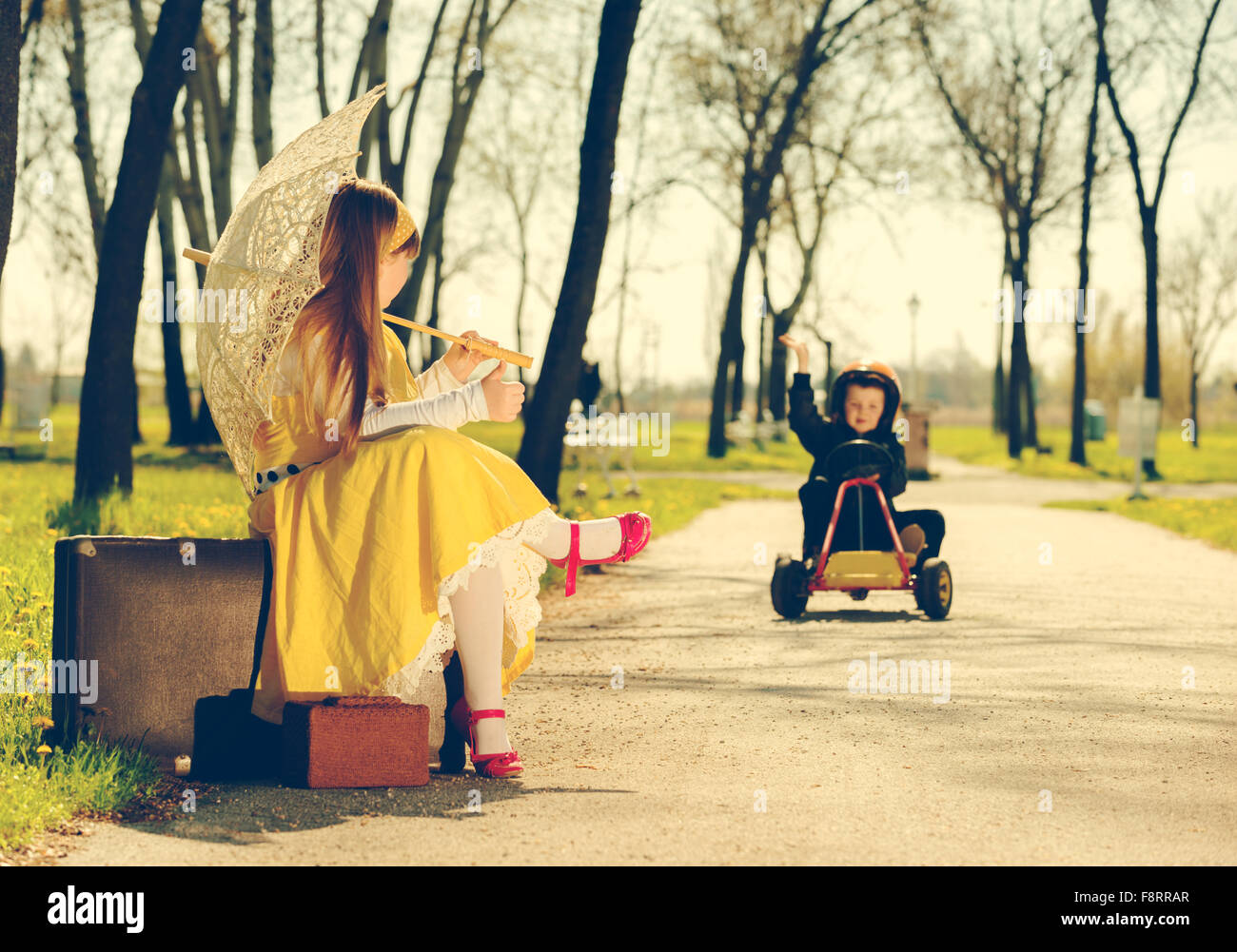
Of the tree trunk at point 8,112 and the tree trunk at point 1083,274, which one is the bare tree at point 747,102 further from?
the tree trunk at point 8,112

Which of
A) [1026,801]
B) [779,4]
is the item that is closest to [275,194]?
[1026,801]

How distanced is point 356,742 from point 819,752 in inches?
60.9

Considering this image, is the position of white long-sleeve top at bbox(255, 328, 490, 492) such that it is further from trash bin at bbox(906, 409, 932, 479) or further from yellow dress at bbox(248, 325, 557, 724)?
trash bin at bbox(906, 409, 932, 479)

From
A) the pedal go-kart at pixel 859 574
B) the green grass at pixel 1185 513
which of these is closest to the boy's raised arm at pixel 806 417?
the pedal go-kart at pixel 859 574

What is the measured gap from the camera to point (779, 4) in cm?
2547

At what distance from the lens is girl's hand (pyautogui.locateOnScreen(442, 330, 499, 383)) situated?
471 cm

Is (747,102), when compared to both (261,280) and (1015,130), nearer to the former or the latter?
(1015,130)

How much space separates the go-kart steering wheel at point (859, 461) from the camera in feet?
27.3


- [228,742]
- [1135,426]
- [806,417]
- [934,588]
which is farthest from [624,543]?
[1135,426]

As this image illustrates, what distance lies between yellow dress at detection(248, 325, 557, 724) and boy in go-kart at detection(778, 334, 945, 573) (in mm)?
4232

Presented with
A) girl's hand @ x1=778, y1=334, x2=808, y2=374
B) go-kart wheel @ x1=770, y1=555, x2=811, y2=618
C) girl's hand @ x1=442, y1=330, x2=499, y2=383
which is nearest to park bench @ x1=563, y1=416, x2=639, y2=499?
girl's hand @ x1=778, y1=334, x2=808, y2=374

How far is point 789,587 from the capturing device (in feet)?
26.5

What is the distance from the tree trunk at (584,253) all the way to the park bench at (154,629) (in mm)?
6731

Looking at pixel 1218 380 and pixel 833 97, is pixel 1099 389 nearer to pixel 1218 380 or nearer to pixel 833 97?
pixel 1218 380
